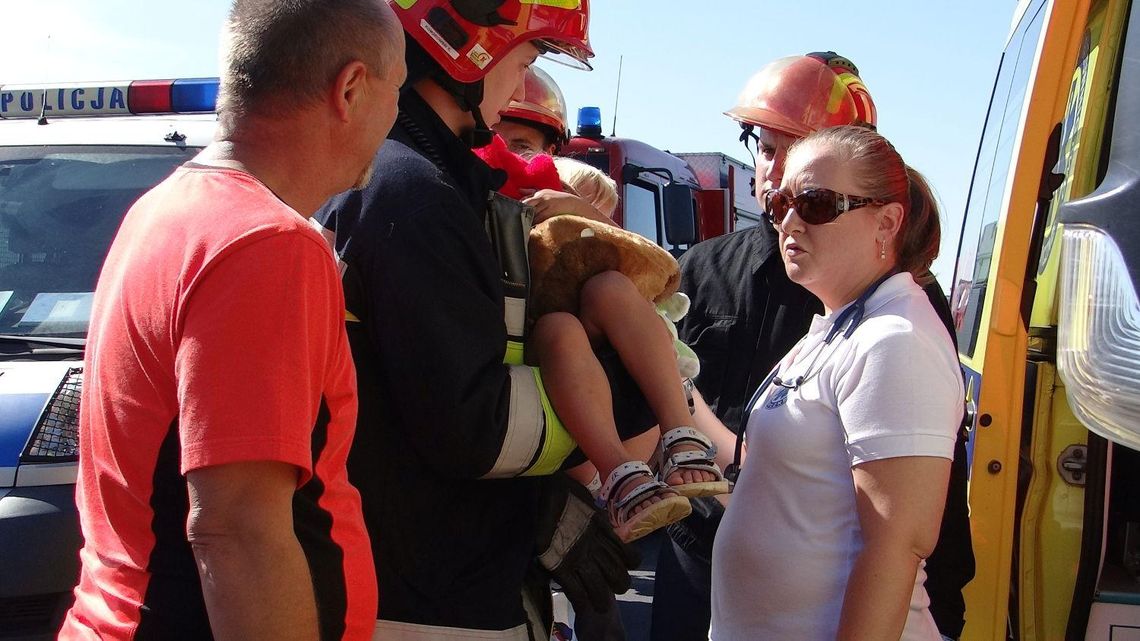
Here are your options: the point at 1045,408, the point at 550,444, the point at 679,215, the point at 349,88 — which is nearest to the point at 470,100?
the point at 349,88

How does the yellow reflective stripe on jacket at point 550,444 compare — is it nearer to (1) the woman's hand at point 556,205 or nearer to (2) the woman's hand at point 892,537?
(1) the woman's hand at point 556,205

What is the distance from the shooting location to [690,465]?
8.03ft

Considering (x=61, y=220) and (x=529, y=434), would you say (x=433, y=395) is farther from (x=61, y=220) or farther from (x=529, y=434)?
(x=61, y=220)

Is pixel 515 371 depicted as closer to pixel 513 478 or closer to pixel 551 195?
pixel 513 478

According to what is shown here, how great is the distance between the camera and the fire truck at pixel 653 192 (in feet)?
30.2

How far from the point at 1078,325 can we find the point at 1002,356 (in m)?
0.48

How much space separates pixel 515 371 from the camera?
213 cm

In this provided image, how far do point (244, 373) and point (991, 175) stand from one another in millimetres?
2887

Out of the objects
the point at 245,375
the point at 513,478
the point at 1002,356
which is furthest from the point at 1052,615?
the point at 245,375

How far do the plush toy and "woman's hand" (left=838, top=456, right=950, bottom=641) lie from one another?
0.84m

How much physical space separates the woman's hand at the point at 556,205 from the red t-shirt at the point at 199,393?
965 mm

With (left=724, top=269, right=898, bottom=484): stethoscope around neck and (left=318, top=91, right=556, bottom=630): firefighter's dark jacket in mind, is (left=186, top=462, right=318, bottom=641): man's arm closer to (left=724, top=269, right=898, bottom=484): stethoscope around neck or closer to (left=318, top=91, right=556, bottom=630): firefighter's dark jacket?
(left=318, top=91, right=556, bottom=630): firefighter's dark jacket

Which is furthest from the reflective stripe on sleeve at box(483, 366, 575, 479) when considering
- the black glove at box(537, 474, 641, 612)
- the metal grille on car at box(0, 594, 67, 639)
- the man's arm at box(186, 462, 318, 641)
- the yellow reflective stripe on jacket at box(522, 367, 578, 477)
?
the metal grille on car at box(0, 594, 67, 639)

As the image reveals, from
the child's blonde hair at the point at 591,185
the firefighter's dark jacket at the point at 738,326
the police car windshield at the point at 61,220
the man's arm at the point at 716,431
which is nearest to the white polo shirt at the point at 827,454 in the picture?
the man's arm at the point at 716,431
